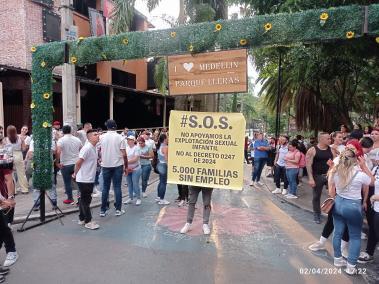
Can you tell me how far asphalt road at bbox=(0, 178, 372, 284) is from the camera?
4.37m

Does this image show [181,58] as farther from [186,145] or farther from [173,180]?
[173,180]

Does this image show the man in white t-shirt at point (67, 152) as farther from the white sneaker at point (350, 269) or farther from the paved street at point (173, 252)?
the white sneaker at point (350, 269)

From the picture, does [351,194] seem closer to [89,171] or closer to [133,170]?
[89,171]

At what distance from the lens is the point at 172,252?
5129 mm

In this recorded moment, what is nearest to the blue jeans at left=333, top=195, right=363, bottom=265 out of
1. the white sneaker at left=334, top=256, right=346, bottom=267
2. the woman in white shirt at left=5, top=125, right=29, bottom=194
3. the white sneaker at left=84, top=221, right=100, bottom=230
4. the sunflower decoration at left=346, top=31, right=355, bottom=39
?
the white sneaker at left=334, top=256, right=346, bottom=267

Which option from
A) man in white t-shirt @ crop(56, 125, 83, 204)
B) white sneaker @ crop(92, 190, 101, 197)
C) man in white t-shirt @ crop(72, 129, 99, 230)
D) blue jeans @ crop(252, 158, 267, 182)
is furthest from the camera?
blue jeans @ crop(252, 158, 267, 182)

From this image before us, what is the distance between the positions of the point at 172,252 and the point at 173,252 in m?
0.01

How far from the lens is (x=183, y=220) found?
687cm

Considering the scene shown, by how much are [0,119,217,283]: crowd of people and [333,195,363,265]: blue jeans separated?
2.15 metres

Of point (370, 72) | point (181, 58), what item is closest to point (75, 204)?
point (181, 58)

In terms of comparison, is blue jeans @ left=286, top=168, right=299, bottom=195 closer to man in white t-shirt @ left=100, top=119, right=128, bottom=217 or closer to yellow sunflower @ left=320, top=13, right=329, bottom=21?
man in white t-shirt @ left=100, top=119, right=128, bottom=217

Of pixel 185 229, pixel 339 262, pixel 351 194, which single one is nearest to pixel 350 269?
pixel 339 262

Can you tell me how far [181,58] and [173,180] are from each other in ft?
7.09

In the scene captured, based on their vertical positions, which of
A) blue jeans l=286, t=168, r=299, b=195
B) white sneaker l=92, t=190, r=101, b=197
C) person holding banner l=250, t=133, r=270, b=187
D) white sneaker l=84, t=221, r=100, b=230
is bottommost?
→ white sneaker l=92, t=190, r=101, b=197
